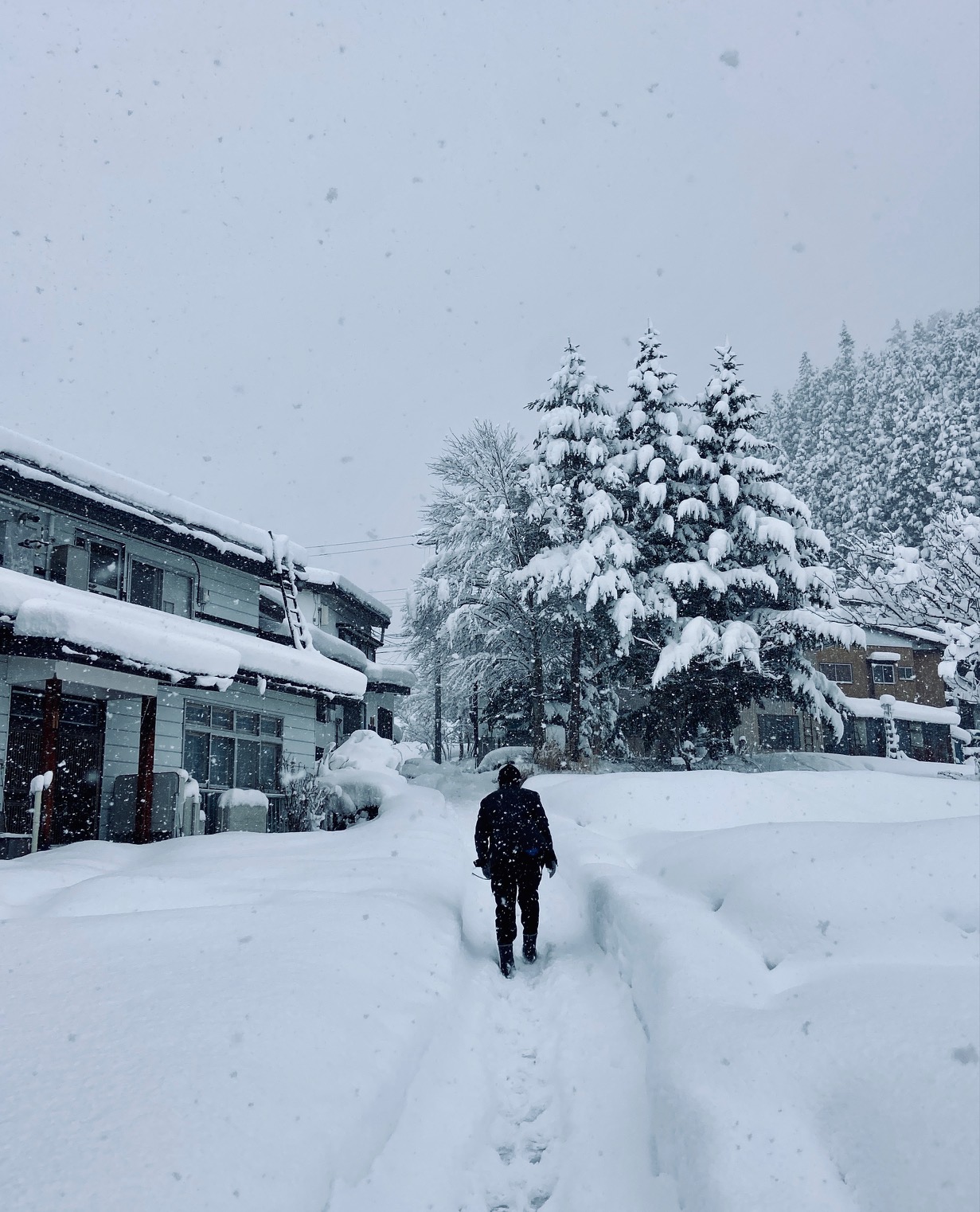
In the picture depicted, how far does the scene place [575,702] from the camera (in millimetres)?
23359

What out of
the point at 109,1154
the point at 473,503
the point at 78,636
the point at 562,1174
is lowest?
the point at 562,1174

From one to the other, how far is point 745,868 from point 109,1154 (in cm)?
456

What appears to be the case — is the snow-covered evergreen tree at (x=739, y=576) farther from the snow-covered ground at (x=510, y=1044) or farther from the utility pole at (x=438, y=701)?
the snow-covered ground at (x=510, y=1044)

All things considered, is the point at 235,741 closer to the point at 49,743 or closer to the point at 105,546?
the point at 105,546

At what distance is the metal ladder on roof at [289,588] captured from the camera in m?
17.2

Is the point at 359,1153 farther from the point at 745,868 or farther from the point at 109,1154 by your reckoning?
the point at 745,868

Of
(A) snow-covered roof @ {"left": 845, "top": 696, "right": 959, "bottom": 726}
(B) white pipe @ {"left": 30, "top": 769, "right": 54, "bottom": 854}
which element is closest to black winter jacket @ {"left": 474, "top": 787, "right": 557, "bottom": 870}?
(B) white pipe @ {"left": 30, "top": 769, "right": 54, "bottom": 854}

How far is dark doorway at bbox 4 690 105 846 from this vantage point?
37.2 ft

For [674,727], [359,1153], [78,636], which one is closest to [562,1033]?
[359,1153]

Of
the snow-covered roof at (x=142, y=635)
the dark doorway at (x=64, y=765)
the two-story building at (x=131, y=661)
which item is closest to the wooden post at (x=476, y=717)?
the two-story building at (x=131, y=661)

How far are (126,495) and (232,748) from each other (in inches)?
209

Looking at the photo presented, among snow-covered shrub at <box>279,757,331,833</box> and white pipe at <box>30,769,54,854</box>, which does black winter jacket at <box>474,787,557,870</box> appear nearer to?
white pipe at <box>30,769,54,854</box>

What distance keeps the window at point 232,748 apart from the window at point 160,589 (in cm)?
197

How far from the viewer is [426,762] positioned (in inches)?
1385
